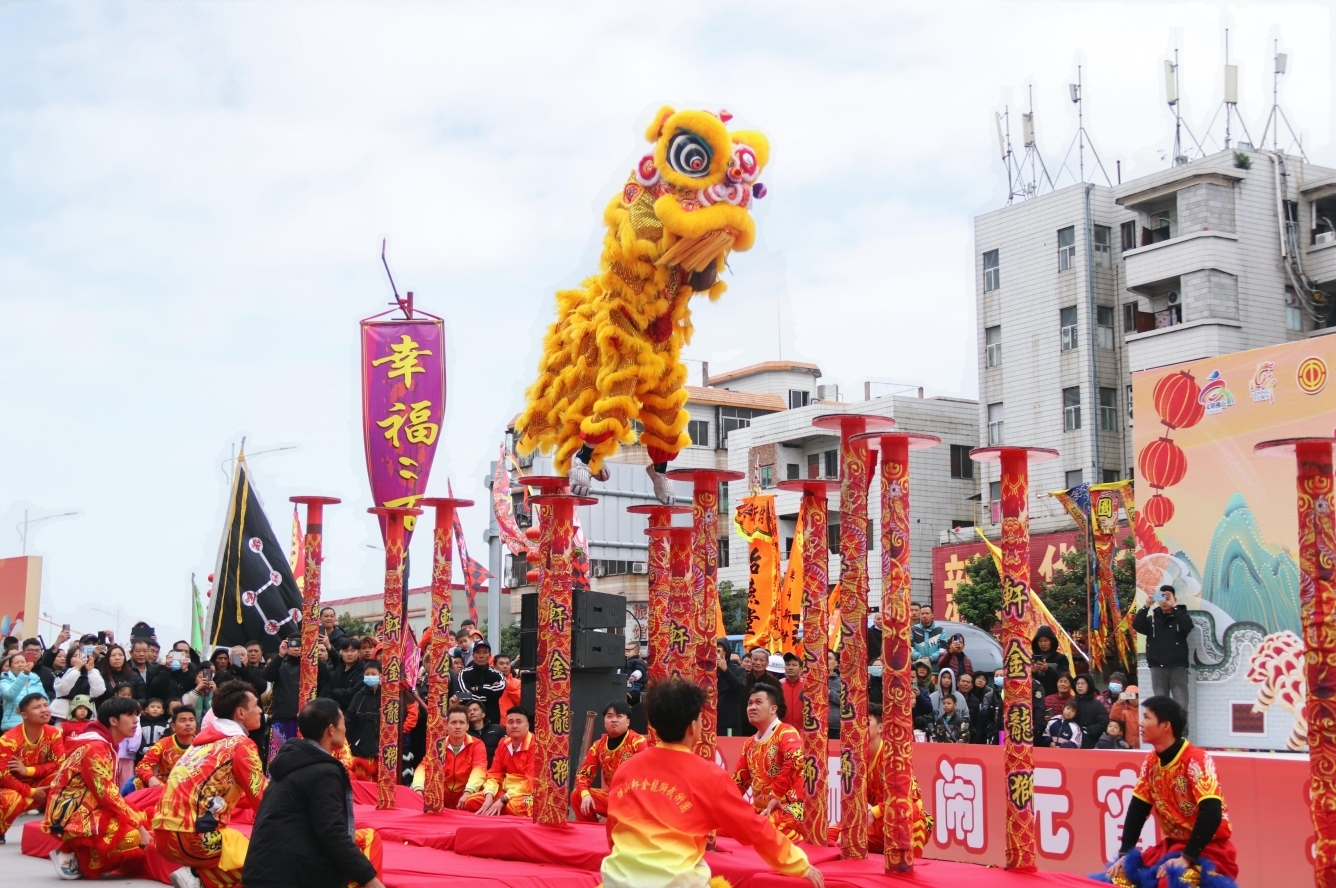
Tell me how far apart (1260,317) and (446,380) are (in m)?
20.2

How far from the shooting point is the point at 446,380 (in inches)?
478

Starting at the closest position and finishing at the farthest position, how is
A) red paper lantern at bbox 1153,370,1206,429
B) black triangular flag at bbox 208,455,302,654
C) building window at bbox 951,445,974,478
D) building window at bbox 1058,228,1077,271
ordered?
red paper lantern at bbox 1153,370,1206,429
black triangular flag at bbox 208,455,302,654
building window at bbox 1058,228,1077,271
building window at bbox 951,445,974,478

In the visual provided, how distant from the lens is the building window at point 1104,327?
29297mm

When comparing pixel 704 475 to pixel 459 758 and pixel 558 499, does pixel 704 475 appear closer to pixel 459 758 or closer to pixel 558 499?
pixel 558 499

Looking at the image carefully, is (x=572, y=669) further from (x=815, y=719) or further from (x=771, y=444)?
(x=771, y=444)

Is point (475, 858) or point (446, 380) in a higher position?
point (446, 380)

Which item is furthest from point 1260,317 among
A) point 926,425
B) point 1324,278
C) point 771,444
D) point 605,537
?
point 605,537

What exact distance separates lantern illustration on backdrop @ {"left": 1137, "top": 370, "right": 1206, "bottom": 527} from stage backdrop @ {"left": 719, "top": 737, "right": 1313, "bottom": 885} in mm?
4750

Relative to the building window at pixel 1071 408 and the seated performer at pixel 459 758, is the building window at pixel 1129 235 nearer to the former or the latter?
the building window at pixel 1071 408

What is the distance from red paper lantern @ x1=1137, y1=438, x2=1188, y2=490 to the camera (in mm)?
12875

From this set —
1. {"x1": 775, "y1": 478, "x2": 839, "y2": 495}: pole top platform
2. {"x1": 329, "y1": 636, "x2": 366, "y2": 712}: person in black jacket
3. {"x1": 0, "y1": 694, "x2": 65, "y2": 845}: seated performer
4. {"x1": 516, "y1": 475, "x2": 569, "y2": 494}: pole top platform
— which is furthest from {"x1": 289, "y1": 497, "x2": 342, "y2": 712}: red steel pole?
{"x1": 775, "y1": 478, "x2": 839, "y2": 495}: pole top platform

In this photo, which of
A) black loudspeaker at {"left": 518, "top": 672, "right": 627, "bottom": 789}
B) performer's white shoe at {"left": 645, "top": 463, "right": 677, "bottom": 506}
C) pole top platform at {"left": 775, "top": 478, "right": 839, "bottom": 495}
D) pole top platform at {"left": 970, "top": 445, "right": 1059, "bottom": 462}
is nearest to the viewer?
pole top platform at {"left": 970, "top": 445, "right": 1059, "bottom": 462}

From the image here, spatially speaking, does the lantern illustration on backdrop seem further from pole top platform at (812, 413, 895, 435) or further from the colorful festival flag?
pole top platform at (812, 413, 895, 435)

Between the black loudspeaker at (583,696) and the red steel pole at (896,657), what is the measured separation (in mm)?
2937
